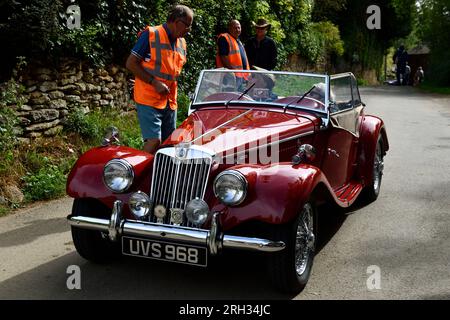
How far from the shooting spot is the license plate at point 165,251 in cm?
353

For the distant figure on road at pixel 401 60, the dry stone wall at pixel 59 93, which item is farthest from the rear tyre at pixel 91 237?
the distant figure on road at pixel 401 60

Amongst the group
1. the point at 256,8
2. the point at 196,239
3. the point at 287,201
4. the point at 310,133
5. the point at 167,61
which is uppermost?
the point at 256,8

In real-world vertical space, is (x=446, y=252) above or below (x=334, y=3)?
below

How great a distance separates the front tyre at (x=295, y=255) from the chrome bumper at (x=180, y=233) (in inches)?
4.8

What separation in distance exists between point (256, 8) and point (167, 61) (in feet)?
32.2

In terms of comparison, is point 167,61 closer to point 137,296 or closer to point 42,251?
point 42,251

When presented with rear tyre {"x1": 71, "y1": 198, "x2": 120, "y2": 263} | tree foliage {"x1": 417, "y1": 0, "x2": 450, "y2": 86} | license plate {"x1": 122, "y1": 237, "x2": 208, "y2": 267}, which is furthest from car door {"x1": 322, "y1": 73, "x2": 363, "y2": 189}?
tree foliage {"x1": 417, "y1": 0, "x2": 450, "y2": 86}

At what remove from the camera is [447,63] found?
2641 cm

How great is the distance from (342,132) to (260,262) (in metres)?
1.54

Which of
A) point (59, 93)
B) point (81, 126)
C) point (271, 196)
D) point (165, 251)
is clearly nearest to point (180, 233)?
point (165, 251)

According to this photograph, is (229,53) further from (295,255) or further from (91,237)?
(295,255)

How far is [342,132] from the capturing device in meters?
5.09

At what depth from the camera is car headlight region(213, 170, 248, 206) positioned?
3535 millimetres

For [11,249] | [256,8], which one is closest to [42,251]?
[11,249]
